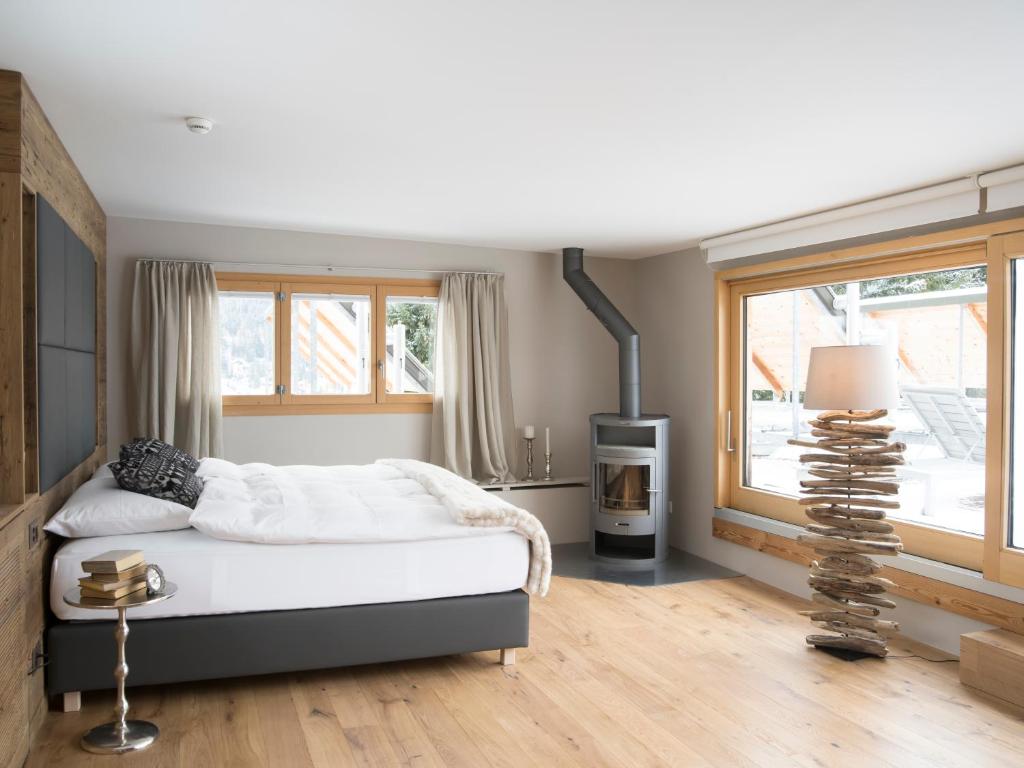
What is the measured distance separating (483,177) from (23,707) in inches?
115

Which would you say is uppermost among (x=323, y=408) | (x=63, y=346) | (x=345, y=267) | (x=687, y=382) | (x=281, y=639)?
(x=345, y=267)

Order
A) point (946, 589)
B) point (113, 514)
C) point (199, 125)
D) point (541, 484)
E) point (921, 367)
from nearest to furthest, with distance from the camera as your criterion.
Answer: point (199, 125), point (113, 514), point (946, 589), point (921, 367), point (541, 484)

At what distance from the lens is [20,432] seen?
2754 mm

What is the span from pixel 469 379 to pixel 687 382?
1.65m

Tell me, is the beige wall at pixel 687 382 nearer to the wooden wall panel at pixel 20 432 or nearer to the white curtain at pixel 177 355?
the white curtain at pixel 177 355

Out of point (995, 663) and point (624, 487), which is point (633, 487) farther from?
point (995, 663)

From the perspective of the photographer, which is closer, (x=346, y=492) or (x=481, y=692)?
(x=481, y=692)

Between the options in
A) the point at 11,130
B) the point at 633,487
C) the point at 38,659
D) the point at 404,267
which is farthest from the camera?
the point at 404,267

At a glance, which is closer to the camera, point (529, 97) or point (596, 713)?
point (529, 97)

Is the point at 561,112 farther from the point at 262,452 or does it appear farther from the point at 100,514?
the point at 262,452

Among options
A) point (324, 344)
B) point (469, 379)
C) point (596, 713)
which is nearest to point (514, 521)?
point (596, 713)

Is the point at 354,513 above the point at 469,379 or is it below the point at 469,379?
below

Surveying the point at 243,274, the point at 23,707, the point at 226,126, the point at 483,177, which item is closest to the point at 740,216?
the point at 483,177

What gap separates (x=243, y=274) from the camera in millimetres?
5570
